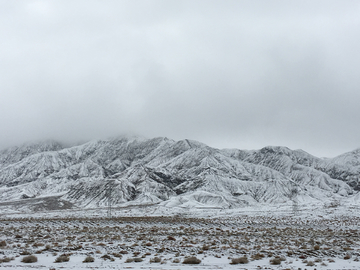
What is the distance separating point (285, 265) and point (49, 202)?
178070 mm

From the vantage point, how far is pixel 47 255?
18.1 metres

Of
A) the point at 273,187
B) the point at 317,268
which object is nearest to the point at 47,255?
the point at 317,268

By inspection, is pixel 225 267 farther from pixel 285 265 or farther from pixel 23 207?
pixel 23 207

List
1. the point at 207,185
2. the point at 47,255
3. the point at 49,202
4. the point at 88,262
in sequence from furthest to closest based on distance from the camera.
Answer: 1. the point at 207,185
2. the point at 49,202
3. the point at 47,255
4. the point at 88,262

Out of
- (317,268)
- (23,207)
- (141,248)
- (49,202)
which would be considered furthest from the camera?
(49,202)

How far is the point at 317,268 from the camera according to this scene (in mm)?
14984

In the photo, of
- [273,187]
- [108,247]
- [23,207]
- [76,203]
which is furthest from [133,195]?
[108,247]

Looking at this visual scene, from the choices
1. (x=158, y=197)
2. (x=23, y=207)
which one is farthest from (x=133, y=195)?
(x=23, y=207)

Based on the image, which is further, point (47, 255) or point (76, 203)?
point (76, 203)

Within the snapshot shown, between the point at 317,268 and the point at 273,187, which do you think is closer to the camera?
the point at 317,268

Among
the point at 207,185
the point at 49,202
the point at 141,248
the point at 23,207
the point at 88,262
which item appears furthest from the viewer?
the point at 207,185

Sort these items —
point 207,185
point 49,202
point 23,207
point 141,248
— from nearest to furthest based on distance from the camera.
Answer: point 141,248 < point 23,207 < point 49,202 < point 207,185

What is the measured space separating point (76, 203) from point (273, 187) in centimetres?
12305

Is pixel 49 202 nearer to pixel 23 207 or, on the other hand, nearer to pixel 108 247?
pixel 23 207
